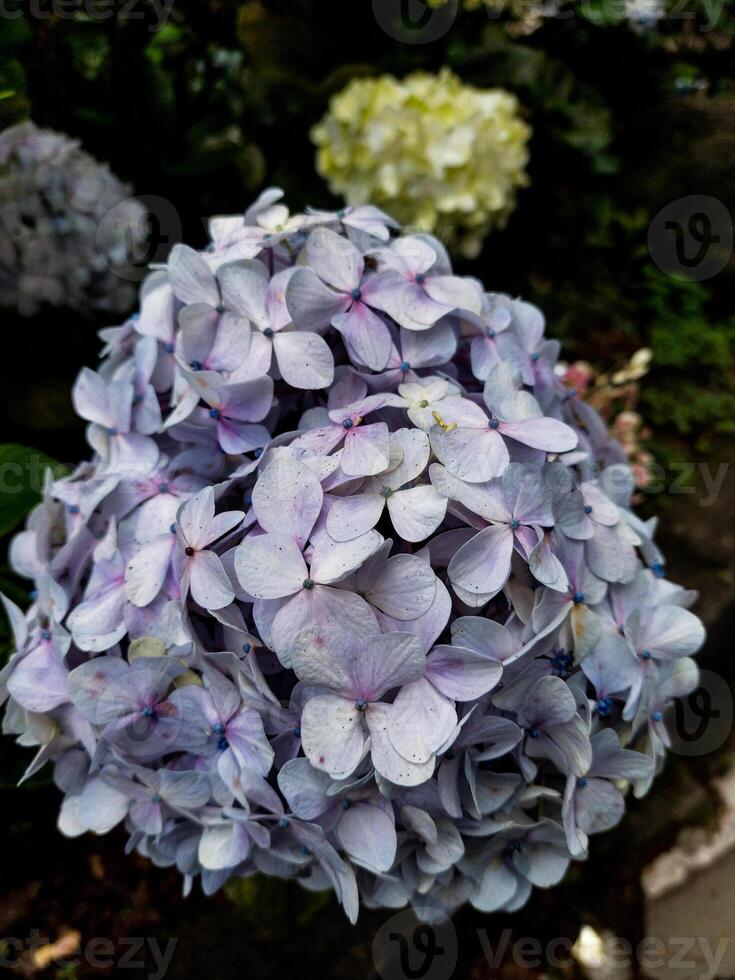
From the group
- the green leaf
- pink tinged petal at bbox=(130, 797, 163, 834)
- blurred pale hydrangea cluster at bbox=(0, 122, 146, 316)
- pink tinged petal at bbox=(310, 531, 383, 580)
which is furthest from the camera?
blurred pale hydrangea cluster at bbox=(0, 122, 146, 316)

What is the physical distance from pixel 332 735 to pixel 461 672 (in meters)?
0.10

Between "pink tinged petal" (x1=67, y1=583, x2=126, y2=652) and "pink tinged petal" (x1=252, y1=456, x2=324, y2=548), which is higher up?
"pink tinged petal" (x1=252, y1=456, x2=324, y2=548)

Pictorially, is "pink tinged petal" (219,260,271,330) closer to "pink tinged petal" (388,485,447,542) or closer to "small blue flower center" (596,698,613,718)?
"pink tinged petal" (388,485,447,542)

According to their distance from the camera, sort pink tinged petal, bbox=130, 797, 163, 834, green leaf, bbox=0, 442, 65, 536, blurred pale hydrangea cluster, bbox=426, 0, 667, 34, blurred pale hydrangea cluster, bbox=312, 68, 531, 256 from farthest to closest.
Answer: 1. blurred pale hydrangea cluster, bbox=426, 0, 667, 34
2. blurred pale hydrangea cluster, bbox=312, 68, 531, 256
3. green leaf, bbox=0, 442, 65, 536
4. pink tinged petal, bbox=130, 797, 163, 834

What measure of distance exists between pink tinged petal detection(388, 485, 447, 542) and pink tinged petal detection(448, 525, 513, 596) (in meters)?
0.03

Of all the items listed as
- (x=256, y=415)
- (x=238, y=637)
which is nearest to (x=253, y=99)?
(x=256, y=415)

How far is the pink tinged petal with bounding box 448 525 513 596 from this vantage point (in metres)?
0.55

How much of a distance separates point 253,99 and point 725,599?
1439mm

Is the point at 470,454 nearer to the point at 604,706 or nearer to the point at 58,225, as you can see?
the point at 604,706

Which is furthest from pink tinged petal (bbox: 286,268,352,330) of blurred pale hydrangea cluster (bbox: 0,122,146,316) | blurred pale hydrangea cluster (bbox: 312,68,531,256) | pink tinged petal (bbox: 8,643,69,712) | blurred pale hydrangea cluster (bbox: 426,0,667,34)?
blurred pale hydrangea cluster (bbox: 426,0,667,34)

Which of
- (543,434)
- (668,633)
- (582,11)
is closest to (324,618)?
(543,434)

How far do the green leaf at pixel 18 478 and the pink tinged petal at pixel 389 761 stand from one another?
1.52 feet

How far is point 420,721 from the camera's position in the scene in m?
0.52

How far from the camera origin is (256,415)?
25.0 inches
